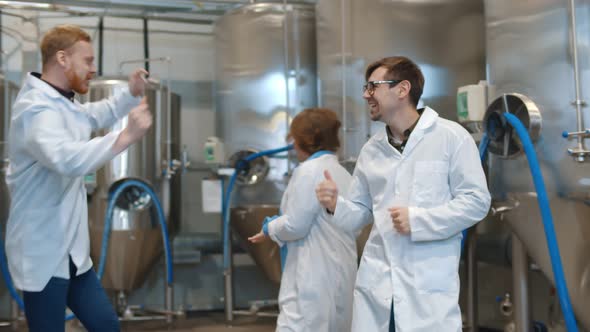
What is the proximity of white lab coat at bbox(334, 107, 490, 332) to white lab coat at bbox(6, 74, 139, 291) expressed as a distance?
2.88ft

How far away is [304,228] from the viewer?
2.87m

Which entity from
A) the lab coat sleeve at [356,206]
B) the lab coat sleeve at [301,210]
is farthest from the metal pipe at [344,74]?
the lab coat sleeve at [356,206]

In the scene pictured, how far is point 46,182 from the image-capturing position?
2.24 metres

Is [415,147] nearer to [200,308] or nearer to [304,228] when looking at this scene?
[304,228]

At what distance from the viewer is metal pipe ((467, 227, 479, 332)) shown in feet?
10.6

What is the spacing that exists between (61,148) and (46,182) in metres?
0.20

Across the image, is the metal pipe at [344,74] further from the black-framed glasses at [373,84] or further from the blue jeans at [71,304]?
the blue jeans at [71,304]

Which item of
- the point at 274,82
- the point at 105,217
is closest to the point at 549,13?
the point at 274,82

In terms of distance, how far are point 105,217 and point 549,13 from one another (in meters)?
3.23

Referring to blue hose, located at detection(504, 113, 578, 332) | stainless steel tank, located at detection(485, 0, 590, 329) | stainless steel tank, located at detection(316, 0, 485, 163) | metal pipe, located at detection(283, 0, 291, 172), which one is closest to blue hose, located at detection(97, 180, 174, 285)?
metal pipe, located at detection(283, 0, 291, 172)

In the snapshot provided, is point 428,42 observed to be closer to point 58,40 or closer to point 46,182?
point 58,40

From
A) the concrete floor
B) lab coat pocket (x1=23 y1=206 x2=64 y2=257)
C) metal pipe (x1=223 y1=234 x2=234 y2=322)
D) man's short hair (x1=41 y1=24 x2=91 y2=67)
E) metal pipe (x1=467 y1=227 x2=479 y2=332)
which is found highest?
man's short hair (x1=41 y1=24 x2=91 y2=67)

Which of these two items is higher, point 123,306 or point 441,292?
point 441,292

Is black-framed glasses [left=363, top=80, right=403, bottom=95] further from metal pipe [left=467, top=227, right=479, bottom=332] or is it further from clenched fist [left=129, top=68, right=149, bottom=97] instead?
metal pipe [left=467, top=227, right=479, bottom=332]
